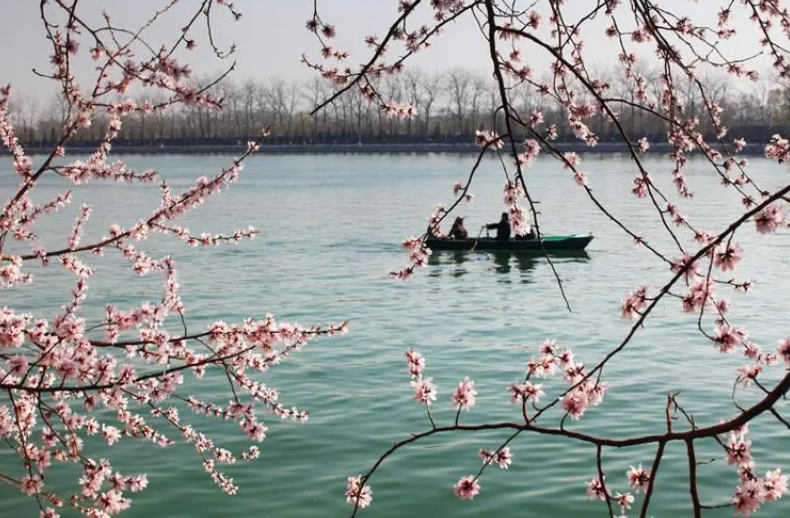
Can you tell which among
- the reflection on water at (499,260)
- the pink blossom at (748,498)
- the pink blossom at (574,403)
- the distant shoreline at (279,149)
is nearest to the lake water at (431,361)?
the reflection on water at (499,260)

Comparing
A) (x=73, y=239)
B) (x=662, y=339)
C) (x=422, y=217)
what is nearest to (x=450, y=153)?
(x=422, y=217)

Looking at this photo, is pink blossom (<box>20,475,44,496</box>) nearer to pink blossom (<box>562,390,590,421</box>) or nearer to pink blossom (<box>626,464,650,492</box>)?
pink blossom (<box>562,390,590,421</box>)

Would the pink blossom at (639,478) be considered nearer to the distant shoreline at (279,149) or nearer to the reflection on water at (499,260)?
the reflection on water at (499,260)

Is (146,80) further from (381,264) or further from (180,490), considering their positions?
(381,264)

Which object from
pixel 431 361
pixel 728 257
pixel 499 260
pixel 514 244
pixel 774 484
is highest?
pixel 728 257

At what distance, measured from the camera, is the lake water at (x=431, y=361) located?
9.42 m

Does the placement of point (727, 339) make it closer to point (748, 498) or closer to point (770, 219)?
point (770, 219)

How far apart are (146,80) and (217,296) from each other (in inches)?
662

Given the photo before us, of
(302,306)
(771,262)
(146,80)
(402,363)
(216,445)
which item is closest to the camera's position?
(146,80)

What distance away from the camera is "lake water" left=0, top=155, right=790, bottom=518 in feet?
30.9

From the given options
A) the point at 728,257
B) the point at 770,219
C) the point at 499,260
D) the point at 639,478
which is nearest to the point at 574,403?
the point at 639,478

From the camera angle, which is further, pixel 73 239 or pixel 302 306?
pixel 302 306

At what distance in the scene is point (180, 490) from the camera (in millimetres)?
9539

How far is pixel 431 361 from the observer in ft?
48.7
